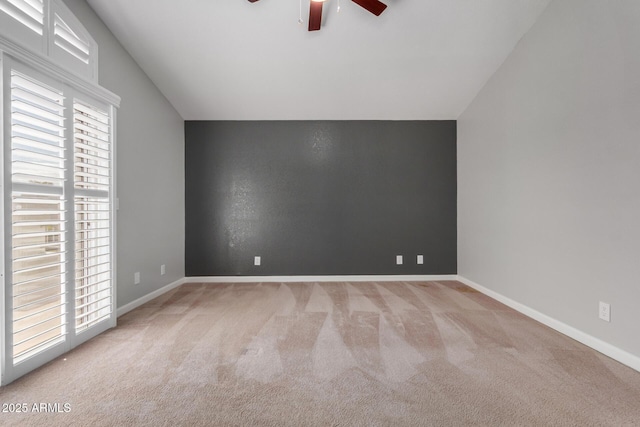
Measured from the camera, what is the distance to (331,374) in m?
1.92

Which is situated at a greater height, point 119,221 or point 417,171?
point 417,171

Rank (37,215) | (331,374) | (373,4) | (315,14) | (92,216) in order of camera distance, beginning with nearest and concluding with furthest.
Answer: (331,374), (37,215), (373,4), (315,14), (92,216)

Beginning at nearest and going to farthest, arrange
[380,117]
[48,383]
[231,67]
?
A: [48,383]
[231,67]
[380,117]

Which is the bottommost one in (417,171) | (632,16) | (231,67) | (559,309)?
(559,309)

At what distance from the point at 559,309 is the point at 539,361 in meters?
0.84

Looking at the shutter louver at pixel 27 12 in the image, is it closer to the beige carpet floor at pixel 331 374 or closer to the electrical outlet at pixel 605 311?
the beige carpet floor at pixel 331 374

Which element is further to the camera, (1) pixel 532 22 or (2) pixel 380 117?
(2) pixel 380 117

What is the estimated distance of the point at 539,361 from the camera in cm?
211

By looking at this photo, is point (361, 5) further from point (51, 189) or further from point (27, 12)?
point (51, 189)

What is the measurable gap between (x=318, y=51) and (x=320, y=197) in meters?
2.02

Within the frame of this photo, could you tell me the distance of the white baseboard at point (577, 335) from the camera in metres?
2.06

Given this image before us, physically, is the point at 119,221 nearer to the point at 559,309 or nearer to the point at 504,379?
the point at 504,379

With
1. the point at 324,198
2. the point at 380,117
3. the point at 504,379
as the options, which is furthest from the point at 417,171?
the point at 504,379

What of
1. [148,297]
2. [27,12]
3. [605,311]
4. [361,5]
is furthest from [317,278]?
[27,12]
